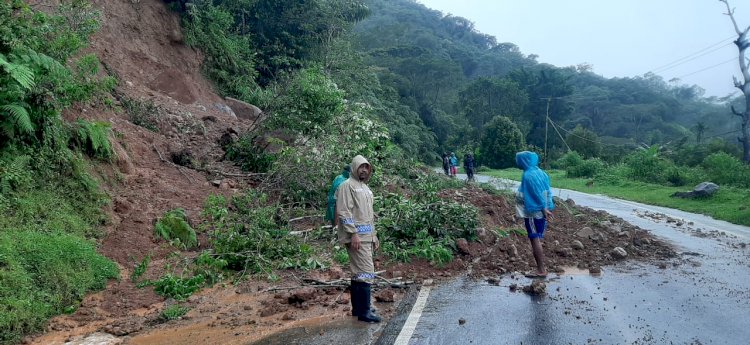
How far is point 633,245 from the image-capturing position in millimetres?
10070

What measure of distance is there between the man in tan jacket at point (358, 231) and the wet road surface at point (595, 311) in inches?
12.6

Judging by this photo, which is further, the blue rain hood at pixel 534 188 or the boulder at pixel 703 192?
the boulder at pixel 703 192

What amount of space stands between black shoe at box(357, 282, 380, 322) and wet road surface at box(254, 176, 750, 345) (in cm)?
19

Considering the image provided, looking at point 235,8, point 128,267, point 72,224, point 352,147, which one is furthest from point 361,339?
point 235,8

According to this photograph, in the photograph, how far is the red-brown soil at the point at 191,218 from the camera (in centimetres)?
562

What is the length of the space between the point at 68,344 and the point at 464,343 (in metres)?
3.42

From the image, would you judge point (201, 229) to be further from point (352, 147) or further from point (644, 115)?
point (644, 115)

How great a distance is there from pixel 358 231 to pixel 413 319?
1.02 metres

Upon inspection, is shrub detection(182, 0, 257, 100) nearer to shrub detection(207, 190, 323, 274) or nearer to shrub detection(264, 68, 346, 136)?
shrub detection(264, 68, 346, 136)

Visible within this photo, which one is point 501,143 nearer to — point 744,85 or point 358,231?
point 744,85

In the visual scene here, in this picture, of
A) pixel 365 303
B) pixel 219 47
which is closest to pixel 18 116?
pixel 365 303

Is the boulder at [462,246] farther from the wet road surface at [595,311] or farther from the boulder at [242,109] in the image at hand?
the boulder at [242,109]

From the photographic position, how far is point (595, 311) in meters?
6.00

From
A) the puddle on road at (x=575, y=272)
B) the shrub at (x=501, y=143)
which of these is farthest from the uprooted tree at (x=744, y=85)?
the puddle on road at (x=575, y=272)
